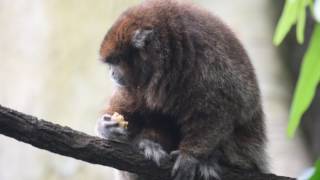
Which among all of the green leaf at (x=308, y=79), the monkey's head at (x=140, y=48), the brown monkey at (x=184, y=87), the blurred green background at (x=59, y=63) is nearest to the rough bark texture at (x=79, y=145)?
the brown monkey at (x=184, y=87)

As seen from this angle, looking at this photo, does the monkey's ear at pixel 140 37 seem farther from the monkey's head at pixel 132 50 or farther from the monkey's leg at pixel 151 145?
the monkey's leg at pixel 151 145

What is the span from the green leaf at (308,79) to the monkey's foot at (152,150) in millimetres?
1481

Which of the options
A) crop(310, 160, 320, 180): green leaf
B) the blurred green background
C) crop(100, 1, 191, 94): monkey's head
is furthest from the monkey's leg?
the blurred green background

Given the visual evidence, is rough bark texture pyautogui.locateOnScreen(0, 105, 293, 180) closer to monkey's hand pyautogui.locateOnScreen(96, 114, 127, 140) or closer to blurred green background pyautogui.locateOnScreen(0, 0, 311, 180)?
monkey's hand pyautogui.locateOnScreen(96, 114, 127, 140)

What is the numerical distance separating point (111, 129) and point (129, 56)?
1.16 feet

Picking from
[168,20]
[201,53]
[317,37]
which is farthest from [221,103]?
[317,37]

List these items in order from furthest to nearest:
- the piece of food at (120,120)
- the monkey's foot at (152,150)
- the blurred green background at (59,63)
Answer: the blurred green background at (59,63)
the piece of food at (120,120)
the monkey's foot at (152,150)

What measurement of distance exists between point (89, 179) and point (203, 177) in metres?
4.43

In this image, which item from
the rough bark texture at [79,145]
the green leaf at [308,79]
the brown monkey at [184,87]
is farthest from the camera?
the brown monkey at [184,87]

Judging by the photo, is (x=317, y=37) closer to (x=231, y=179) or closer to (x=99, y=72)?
(x=231, y=179)

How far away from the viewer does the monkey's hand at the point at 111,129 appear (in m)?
3.39

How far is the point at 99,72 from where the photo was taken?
7754 millimetres

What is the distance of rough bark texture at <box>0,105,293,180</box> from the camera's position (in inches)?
106


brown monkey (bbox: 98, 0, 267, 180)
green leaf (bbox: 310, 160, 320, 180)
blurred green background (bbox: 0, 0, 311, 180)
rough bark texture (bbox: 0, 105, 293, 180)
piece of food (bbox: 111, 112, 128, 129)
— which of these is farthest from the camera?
blurred green background (bbox: 0, 0, 311, 180)
